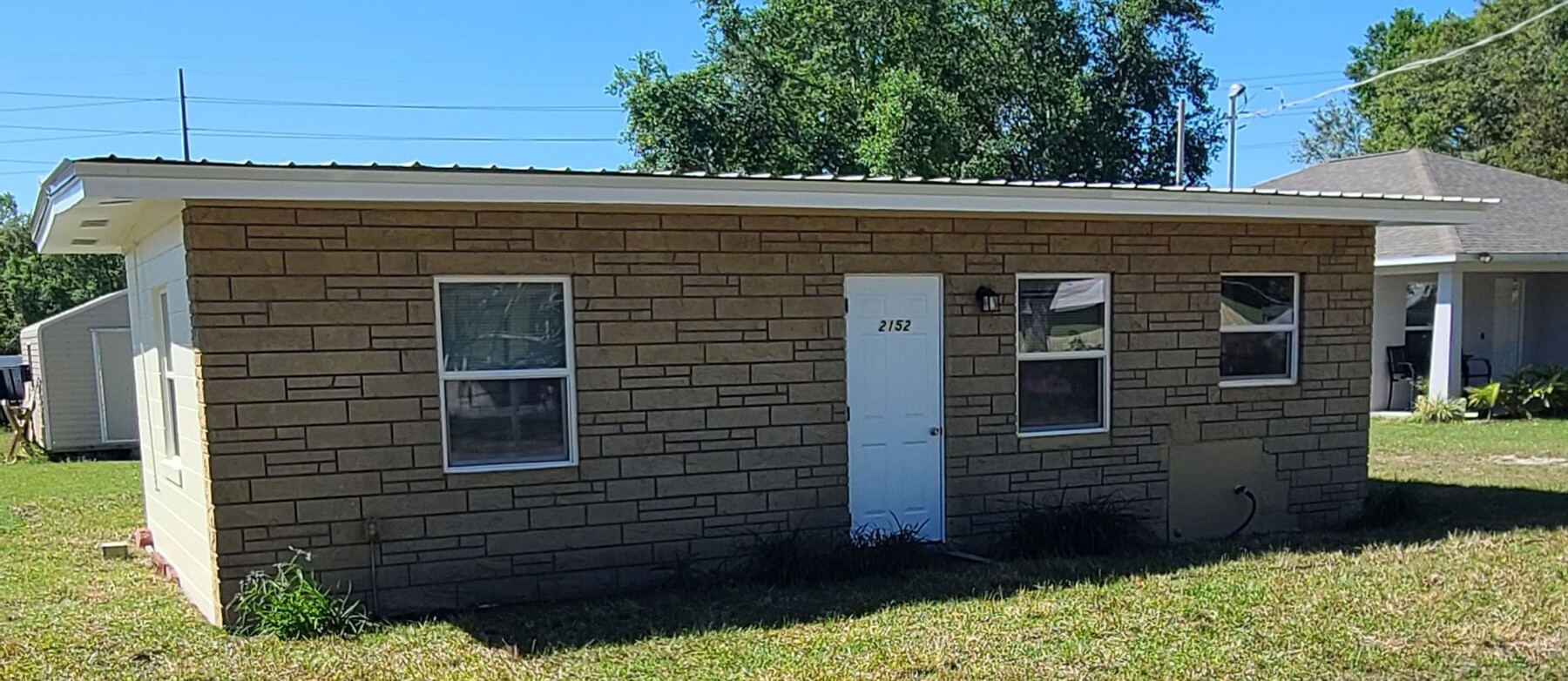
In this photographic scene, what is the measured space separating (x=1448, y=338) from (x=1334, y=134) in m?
42.9

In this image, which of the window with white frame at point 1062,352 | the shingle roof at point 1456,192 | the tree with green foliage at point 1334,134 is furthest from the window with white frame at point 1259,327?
the tree with green foliage at point 1334,134

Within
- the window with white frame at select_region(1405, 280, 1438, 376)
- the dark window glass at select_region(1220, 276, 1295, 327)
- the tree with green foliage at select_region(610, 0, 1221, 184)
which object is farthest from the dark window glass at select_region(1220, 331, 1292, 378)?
the tree with green foliage at select_region(610, 0, 1221, 184)

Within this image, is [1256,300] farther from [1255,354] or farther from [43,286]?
[43,286]

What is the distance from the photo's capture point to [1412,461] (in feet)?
38.9

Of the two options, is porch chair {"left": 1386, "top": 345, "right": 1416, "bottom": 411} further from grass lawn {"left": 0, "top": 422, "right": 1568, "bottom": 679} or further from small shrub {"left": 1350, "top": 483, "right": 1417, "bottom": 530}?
grass lawn {"left": 0, "top": 422, "right": 1568, "bottom": 679}

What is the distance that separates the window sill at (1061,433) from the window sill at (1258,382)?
1.10 meters

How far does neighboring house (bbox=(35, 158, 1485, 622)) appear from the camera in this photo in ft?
19.8

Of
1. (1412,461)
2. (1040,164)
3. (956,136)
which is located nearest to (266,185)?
(1412,461)

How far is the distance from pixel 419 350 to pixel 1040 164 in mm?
20350

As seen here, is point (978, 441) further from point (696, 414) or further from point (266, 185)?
point (266, 185)

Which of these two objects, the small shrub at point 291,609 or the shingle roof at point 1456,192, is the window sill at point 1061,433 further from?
the shingle roof at point 1456,192

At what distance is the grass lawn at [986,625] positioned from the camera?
5.20 metres

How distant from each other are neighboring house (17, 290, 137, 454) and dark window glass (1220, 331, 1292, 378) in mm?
15969

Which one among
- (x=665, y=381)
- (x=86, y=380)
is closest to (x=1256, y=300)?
(x=665, y=381)
